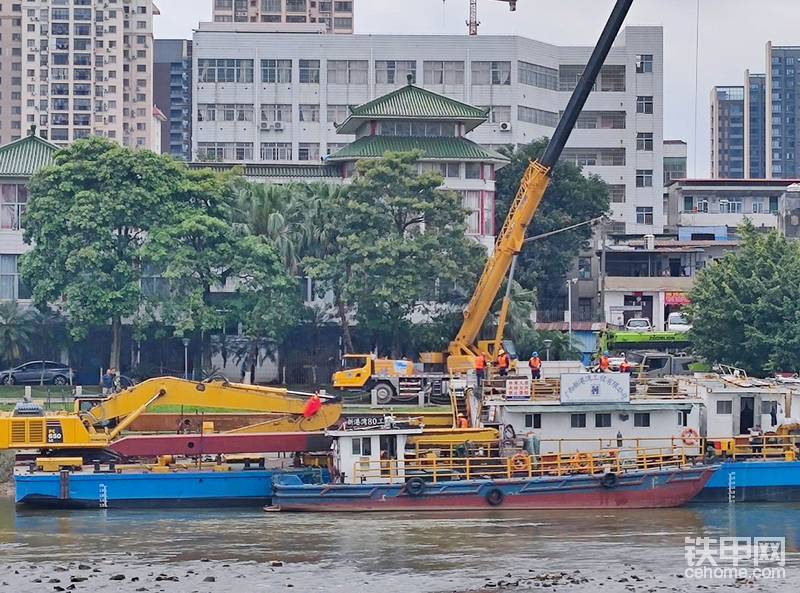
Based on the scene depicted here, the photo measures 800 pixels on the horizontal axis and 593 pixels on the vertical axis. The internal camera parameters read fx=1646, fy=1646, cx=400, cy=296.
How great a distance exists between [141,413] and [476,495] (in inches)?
379

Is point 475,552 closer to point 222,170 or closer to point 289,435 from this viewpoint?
point 289,435

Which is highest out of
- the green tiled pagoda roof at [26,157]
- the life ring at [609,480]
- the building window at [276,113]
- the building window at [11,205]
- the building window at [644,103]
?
the building window at [644,103]

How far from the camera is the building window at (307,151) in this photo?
370 feet

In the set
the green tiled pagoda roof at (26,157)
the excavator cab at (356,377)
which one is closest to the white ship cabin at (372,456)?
the excavator cab at (356,377)

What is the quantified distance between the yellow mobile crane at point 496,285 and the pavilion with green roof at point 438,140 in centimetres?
1105

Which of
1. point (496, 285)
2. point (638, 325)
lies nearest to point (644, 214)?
point (638, 325)

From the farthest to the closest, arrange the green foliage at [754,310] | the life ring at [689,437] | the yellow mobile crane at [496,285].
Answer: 1. the green foliage at [754,310]
2. the yellow mobile crane at [496,285]
3. the life ring at [689,437]

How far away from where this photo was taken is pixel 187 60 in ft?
630

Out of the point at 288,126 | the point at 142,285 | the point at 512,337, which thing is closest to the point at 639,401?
the point at 512,337

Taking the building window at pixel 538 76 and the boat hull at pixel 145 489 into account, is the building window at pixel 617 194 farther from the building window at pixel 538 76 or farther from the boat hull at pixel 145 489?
the boat hull at pixel 145 489

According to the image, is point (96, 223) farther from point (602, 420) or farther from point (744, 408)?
point (744, 408)

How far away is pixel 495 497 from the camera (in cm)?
4294

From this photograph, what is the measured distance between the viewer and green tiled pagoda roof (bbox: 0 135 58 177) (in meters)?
72.6

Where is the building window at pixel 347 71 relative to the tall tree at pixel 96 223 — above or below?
above
